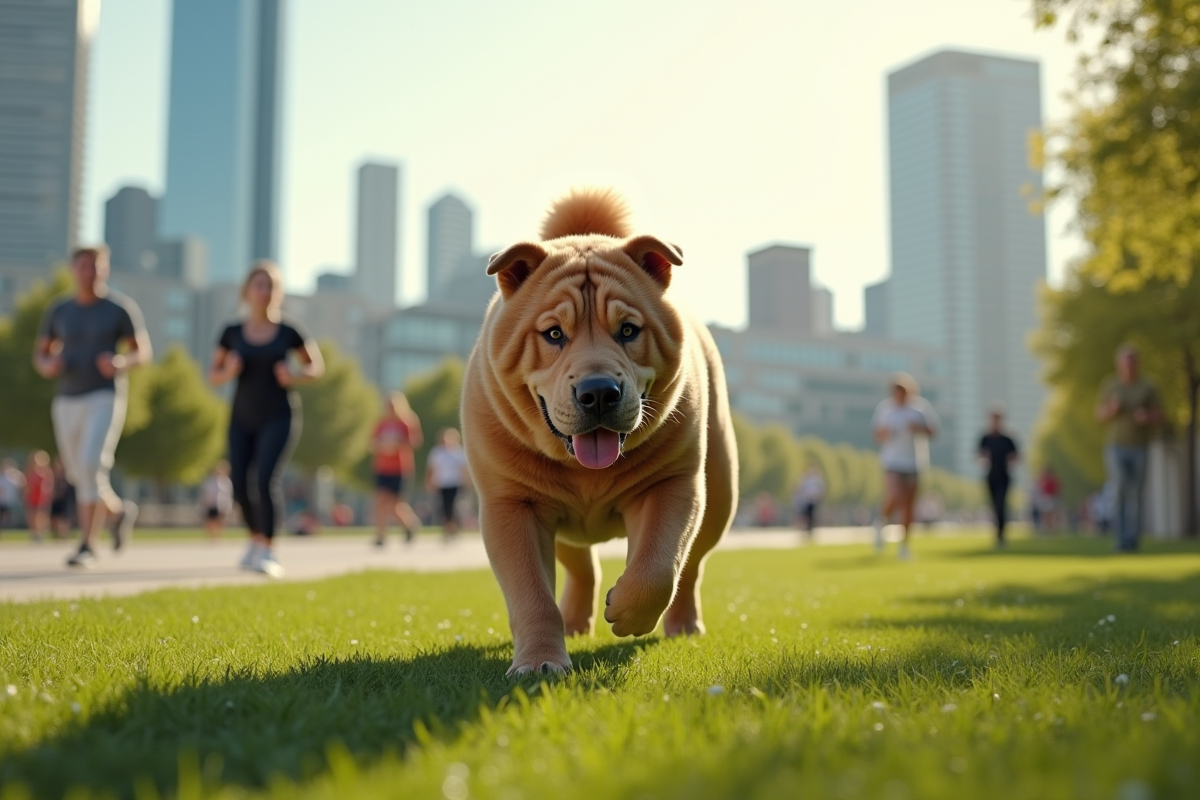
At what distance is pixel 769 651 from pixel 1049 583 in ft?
22.1

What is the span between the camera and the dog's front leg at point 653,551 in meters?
3.85

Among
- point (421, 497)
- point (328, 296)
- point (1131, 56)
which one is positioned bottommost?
point (421, 497)

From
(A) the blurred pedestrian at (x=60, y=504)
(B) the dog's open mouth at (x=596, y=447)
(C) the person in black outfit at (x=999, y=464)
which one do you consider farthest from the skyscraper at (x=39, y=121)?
(B) the dog's open mouth at (x=596, y=447)

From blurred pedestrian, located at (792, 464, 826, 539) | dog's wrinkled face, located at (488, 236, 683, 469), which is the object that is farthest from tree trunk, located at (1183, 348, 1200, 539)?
dog's wrinkled face, located at (488, 236, 683, 469)

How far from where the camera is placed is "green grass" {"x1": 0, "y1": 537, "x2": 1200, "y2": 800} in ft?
6.48

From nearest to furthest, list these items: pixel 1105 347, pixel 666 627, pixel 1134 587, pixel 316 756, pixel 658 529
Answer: pixel 316 756 → pixel 658 529 → pixel 666 627 → pixel 1134 587 → pixel 1105 347

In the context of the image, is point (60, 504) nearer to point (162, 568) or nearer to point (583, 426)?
point (162, 568)

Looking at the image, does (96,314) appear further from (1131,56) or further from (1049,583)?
(1131,56)

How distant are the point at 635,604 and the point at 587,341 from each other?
103 cm

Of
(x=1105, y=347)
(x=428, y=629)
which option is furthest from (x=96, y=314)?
(x=1105, y=347)

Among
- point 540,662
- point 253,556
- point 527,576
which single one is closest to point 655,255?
point 527,576

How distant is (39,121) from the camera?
626ft

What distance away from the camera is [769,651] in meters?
4.27

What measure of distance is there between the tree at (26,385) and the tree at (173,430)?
16.8ft
